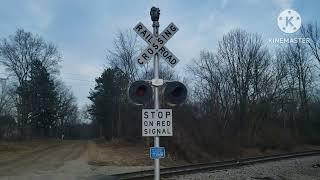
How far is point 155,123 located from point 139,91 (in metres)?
0.66

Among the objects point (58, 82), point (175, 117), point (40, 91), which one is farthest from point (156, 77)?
point (58, 82)

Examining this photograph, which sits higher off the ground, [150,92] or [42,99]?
[42,99]

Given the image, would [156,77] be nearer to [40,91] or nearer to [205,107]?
[205,107]

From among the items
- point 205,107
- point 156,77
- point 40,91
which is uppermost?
point 40,91

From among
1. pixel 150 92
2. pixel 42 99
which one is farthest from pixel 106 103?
pixel 150 92

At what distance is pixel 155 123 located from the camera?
344 inches

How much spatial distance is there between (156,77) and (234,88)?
168ft

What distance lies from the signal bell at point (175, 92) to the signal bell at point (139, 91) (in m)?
0.38

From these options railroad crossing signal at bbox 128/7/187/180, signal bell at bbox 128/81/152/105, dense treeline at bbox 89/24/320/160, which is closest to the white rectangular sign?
railroad crossing signal at bbox 128/7/187/180

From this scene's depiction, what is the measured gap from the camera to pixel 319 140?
6306 cm

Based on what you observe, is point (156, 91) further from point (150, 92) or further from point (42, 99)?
point (42, 99)

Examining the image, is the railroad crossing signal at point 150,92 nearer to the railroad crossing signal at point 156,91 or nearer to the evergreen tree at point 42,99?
the railroad crossing signal at point 156,91

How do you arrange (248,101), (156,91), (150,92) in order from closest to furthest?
1. (156,91)
2. (150,92)
3. (248,101)

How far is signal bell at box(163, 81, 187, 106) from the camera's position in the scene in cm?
879
